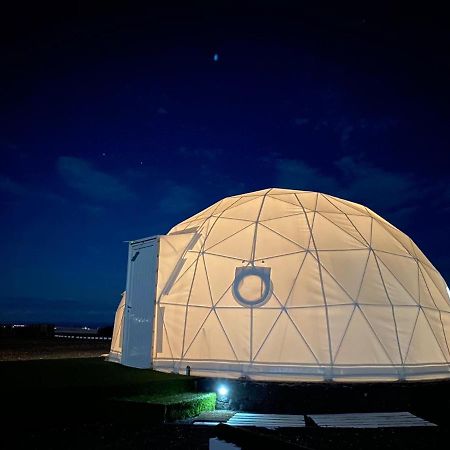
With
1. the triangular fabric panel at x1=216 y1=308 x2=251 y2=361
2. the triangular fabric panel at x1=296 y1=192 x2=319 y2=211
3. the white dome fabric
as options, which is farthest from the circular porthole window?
the triangular fabric panel at x1=296 y1=192 x2=319 y2=211

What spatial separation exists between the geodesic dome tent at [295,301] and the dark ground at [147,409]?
1.70 ft

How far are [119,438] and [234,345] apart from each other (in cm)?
430

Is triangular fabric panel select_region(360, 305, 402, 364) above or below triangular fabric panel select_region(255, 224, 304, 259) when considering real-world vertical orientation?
below

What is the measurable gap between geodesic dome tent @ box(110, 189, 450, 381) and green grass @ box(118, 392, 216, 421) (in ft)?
3.31

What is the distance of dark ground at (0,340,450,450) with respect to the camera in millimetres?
8203

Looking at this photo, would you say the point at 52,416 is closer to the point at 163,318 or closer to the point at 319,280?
the point at 163,318

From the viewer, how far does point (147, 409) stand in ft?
30.9

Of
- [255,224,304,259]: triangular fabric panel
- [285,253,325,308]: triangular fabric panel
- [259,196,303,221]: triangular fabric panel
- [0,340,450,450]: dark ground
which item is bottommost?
[0,340,450,450]: dark ground

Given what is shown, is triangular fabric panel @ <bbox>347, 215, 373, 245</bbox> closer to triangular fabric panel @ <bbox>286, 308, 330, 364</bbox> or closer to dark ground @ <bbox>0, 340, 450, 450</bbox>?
triangular fabric panel @ <bbox>286, 308, 330, 364</bbox>

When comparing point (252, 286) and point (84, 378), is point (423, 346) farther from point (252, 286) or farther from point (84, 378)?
point (84, 378)

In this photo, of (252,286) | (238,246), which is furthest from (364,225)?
(252,286)

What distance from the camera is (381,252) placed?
13500 mm

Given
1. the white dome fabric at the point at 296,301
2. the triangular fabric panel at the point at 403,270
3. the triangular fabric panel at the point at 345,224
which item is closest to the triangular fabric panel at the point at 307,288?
the white dome fabric at the point at 296,301

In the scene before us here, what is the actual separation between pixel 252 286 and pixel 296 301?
116 centimetres
